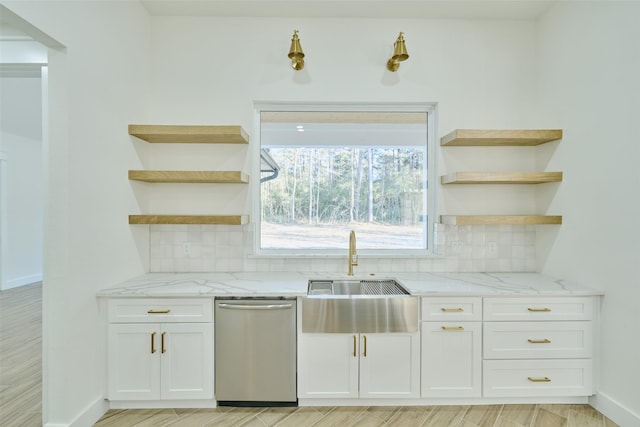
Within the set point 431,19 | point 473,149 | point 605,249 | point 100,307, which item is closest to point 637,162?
point 605,249

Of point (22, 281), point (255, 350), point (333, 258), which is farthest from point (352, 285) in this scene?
point (22, 281)

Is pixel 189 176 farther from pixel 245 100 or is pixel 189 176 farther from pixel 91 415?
pixel 91 415

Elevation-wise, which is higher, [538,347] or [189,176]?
[189,176]

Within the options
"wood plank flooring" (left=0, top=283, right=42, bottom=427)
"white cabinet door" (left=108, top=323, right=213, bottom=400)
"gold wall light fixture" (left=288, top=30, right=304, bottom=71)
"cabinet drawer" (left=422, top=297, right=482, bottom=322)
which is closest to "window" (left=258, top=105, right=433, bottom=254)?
"gold wall light fixture" (left=288, top=30, right=304, bottom=71)

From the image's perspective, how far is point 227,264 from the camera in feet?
8.64

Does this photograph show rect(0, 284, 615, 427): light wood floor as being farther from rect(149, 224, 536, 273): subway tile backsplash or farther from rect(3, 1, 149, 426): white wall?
rect(149, 224, 536, 273): subway tile backsplash

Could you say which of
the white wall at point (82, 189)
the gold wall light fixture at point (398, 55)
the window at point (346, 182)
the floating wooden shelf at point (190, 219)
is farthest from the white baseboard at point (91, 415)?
the gold wall light fixture at point (398, 55)

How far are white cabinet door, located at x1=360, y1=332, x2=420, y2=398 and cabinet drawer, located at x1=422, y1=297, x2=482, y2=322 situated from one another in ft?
0.56

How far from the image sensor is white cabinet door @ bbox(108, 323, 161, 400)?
2.02 metres

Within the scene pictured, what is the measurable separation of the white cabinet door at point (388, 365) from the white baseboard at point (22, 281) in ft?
20.1

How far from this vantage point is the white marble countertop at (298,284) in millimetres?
2041

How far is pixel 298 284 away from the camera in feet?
7.29

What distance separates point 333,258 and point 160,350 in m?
1.39

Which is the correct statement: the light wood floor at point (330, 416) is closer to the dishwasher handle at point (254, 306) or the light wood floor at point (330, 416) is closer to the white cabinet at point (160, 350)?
the white cabinet at point (160, 350)
